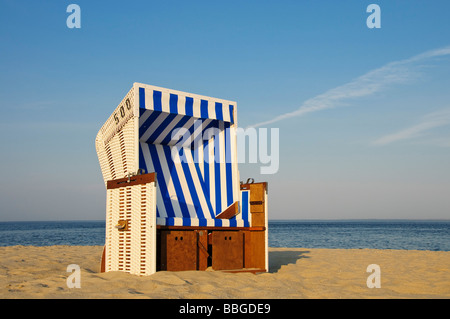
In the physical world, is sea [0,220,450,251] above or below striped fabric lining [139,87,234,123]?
below

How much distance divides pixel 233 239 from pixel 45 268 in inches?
155

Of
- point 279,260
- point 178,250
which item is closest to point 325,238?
point 279,260

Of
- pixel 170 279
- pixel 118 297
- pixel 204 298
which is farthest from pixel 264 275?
pixel 118 297

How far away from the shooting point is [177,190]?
7402mm

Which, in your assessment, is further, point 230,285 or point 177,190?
point 177,190

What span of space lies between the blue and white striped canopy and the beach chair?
0.06 feet

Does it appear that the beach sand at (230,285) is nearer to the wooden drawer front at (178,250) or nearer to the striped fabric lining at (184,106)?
the wooden drawer front at (178,250)

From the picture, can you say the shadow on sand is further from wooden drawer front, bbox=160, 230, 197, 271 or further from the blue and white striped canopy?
wooden drawer front, bbox=160, 230, 197, 271

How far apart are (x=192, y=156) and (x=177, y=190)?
40.8 inches

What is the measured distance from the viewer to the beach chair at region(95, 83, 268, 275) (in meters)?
5.57

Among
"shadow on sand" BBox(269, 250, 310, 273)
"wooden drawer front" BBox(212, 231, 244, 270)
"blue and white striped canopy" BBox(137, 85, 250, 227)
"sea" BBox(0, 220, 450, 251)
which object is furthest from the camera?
"sea" BBox(0, 220, 450, 251)

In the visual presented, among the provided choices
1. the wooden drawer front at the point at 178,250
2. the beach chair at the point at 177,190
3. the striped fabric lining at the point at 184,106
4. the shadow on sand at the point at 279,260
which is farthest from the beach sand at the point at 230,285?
the striped fabric lining at the point at 184,106

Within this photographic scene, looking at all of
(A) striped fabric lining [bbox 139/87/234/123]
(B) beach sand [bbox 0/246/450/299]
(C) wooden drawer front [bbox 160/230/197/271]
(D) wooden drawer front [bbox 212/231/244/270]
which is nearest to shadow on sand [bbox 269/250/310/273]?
(B) beach sand [bbox 0/246/450/299]

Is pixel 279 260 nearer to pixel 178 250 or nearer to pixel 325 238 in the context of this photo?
pixel 178 250
